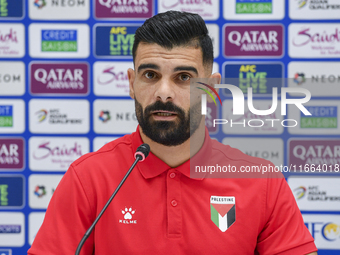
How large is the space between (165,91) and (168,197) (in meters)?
0.32

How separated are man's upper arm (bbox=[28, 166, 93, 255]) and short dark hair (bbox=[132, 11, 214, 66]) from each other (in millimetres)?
502

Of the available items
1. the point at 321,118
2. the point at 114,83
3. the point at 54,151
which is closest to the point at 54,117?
the point at 54,151

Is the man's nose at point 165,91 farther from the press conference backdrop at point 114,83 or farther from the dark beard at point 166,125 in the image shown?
the press conference backdrop at point 114,83

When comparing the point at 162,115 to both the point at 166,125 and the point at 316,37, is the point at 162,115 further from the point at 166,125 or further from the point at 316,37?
the point at 316,37

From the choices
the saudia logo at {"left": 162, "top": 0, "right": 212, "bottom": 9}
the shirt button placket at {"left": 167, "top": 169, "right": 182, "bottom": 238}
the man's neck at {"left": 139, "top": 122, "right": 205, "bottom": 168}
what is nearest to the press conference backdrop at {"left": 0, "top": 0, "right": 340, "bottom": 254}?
the saudia logo at {"left": 162, "top": 0, "right": 212, "bottom": 9}

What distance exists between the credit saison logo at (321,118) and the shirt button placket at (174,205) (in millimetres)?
973

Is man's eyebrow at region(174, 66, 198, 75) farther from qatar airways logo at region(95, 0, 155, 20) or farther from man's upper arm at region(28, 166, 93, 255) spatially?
qatar airways logo at region(95, 0, 155, 20)

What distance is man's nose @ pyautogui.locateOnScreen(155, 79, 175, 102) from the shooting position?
82 centimetres

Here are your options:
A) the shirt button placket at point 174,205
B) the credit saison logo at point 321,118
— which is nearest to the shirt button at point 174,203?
the shirt button placket at point 174,205

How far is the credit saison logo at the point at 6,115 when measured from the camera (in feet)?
5.18

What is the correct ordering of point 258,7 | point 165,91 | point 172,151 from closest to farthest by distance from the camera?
point 165,91
point 172,151
point 258,7

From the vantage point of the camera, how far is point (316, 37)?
59.9 inches

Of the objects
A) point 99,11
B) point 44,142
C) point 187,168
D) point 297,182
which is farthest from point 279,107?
point 44,142

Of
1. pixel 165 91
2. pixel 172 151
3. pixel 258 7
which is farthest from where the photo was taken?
pixel 258 7
